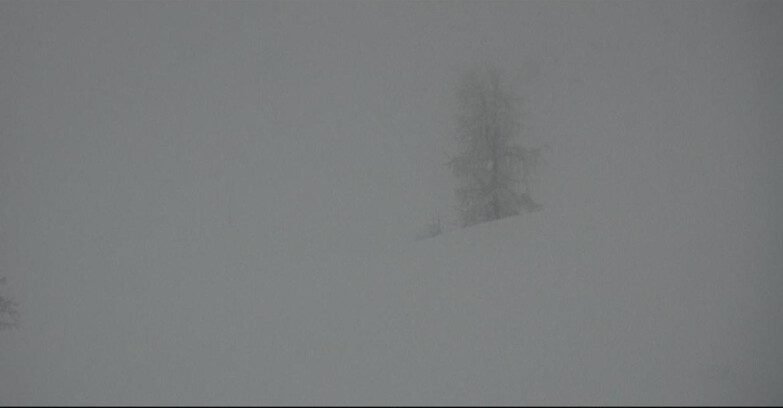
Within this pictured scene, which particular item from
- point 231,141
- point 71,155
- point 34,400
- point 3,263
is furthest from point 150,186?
point 34,400

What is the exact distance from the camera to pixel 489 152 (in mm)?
16188

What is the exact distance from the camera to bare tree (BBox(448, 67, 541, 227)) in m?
16.2

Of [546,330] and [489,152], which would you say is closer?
[546,330]

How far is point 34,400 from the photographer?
973 cm

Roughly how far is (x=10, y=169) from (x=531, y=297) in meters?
90.3

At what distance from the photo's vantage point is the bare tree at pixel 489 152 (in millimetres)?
16203

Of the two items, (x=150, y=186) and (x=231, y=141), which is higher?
(x=231, y=141)

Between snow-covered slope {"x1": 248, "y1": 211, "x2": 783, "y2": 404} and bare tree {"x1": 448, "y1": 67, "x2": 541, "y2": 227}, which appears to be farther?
bare tree {"x1": 448, "y1": 67, "x2": 541, "y2": 227}

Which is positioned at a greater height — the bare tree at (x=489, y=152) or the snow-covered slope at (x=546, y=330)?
the bare tree at (x=489, y=152)

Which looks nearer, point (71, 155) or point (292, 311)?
point (292, 311)

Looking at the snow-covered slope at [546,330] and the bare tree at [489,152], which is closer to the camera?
the snow-covered slope at [546,330]

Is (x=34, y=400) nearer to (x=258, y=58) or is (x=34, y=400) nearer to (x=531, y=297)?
(x=531, y=297)

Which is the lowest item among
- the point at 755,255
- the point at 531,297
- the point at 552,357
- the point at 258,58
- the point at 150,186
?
the point at 552,357

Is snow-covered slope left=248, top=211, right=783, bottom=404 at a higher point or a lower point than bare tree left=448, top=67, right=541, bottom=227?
lower
